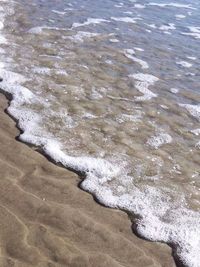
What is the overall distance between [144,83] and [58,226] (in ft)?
14.6

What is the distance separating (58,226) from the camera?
4.07 metres

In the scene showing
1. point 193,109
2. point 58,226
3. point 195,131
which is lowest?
point 193,109

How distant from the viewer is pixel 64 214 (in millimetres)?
4227

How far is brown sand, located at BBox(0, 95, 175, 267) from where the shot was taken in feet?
12.2

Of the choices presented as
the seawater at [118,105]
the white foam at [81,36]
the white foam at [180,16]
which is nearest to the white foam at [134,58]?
the seawater at [118,105]

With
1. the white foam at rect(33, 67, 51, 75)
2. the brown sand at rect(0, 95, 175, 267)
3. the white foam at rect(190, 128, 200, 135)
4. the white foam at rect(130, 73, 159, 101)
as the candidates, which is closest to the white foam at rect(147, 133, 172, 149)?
the white foam at rect(190, 128, 200, 135)

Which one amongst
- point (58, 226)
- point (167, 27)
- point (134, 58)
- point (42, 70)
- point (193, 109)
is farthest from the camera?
point (167, 27)

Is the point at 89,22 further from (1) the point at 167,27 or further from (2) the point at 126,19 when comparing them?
(1) the point at 167,27

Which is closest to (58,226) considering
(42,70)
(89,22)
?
(42,70)

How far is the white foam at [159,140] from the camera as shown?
5879 millimetres

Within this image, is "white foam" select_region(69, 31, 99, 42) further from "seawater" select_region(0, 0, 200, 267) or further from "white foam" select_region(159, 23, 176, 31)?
"white foam" select_region(159, 23, 176, 31)

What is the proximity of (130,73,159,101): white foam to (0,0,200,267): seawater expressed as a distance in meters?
0.02

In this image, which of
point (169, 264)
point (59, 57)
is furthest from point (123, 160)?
point (59, 57)

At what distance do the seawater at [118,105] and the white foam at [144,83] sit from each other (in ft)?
0.06
